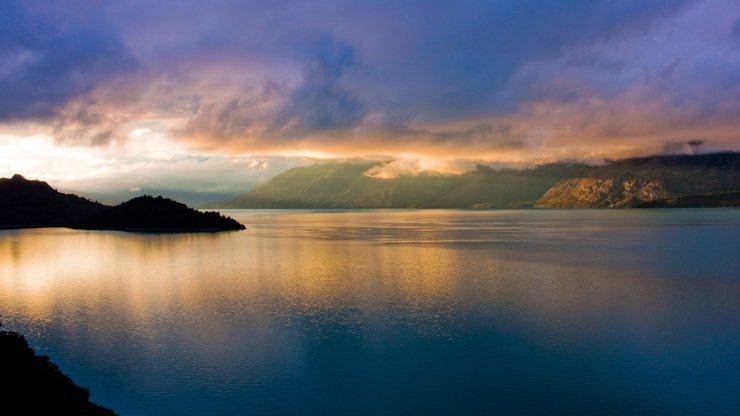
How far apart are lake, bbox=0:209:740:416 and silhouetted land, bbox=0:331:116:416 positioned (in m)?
2.07

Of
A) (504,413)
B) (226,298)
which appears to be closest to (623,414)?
(504,413)

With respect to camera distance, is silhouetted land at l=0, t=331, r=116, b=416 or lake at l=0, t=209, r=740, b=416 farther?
lake at l=0, t=209, r=740, b=416

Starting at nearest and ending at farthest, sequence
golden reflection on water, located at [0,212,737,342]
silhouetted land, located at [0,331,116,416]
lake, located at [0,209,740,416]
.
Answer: silhouetted land, located at [0,331,116,416] → lake, located at [0,209,740,416] → golden reflection on water, located at [0,212,737,342]

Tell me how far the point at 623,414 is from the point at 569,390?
10.2 feet

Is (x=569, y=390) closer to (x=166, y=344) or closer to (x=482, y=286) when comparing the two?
(x=166, y=344)

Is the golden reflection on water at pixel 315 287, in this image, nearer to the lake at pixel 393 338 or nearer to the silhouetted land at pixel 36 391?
the lake at pixel 393 338

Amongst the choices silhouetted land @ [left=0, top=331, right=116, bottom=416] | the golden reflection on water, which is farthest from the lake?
silhouetted land @ [left=0, top=331, right=116, bottom=416]

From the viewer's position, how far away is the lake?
26141 mm

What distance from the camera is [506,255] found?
94.2 meters

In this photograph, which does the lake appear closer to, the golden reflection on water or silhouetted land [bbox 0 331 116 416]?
the golden reflection on water

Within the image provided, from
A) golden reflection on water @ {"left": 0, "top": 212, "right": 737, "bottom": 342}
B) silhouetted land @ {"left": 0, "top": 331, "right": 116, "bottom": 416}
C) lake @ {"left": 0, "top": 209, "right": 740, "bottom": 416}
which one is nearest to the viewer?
silhouetted land @ {"left": 0, "top": 331, "right": 116, "bottom": 416}

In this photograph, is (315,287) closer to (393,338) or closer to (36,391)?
(393,338)

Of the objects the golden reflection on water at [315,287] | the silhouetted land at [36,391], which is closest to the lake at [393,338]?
the golden reflection on water at [315,287]

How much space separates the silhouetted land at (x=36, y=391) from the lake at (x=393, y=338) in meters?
2.07
